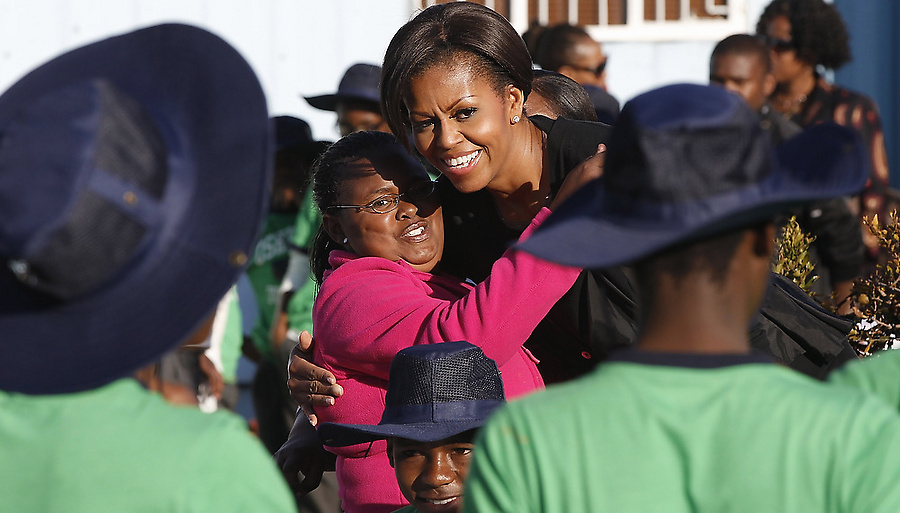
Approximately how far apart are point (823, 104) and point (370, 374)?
4176 millimetres

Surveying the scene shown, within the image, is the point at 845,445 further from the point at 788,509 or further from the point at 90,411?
the point at 90,411

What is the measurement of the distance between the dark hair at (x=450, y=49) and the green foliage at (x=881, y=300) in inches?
43.5

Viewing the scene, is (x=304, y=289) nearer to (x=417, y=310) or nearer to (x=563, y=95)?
(x=563, y=95)

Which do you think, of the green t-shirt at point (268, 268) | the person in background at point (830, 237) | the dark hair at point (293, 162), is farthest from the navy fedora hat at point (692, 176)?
the green t-shirt at point (268, 268)

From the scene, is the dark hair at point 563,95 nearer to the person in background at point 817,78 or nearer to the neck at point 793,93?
the person in background at point 817,78

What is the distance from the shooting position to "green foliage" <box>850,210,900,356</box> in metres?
3.34

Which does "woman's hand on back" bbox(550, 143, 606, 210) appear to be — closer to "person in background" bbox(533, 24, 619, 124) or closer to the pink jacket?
the pink jacket

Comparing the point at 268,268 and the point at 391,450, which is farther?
the point at 268,268

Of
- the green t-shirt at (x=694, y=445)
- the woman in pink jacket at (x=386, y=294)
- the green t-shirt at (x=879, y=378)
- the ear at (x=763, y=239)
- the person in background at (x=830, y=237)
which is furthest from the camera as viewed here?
the person in background at (x=830, y=237)

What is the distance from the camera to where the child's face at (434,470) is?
2734 mm

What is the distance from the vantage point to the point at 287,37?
7578 millimetres

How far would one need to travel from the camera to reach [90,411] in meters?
1.68

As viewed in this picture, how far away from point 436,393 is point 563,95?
1.90 meters

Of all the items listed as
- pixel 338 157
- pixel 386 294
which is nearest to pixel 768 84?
pixel 338 157
